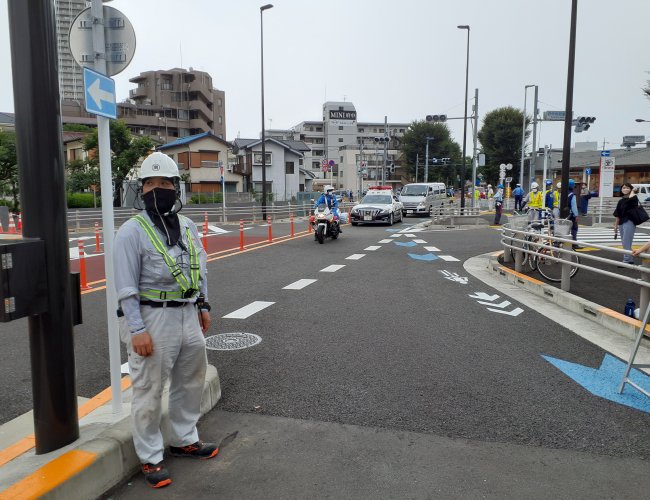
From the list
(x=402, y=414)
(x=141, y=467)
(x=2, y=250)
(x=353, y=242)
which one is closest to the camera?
(x=2, y=250)

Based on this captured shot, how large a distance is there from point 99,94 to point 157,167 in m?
0.75

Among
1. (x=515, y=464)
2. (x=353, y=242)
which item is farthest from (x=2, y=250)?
(x=353, y=242)

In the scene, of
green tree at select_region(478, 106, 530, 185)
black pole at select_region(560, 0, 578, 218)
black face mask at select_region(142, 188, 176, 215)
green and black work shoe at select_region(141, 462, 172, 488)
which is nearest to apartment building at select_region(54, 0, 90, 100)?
black face mask at select_region(142, 188, 176, 215)

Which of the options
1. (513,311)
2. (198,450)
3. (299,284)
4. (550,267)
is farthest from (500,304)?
(198,450)

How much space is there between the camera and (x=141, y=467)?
3.18m

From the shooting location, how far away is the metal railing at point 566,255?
5910mm

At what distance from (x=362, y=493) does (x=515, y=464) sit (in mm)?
1001

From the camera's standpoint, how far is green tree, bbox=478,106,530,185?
64.7 m

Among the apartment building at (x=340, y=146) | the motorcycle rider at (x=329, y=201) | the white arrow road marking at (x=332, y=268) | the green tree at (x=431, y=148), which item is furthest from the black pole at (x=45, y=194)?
the apartment building at (x=340, y=146)

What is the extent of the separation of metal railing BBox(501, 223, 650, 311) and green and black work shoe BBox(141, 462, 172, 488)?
508 cm

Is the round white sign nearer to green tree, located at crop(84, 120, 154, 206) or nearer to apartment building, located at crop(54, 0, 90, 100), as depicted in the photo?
apartment building, located at crop(54, 0, 90, 100)

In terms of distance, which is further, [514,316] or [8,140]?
[8,140]

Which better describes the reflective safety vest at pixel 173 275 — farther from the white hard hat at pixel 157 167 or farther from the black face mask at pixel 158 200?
the white hard hat at pixel 157 167

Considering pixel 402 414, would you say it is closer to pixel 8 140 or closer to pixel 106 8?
pixel 106 8
